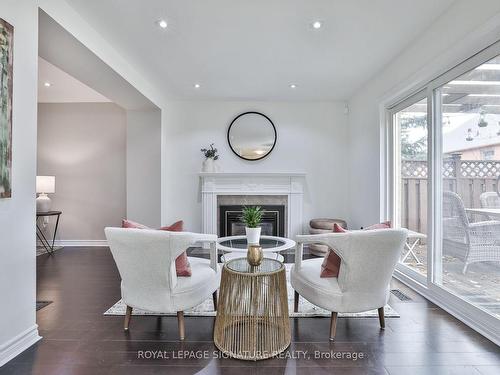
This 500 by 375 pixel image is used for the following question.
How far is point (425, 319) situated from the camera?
2.34 meters

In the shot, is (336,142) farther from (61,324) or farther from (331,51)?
(61,324)

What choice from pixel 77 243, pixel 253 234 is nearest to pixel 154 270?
pixel 253 234

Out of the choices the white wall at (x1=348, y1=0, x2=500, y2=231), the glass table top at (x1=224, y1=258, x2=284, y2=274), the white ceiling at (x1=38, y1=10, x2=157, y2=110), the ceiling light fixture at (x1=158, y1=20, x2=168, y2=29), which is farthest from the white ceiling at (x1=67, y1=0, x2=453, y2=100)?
the glass table top at (x1=224, y1=258, x2=284, y2=274)

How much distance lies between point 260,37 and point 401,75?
66.3 inches

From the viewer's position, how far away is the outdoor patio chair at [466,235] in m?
2.11

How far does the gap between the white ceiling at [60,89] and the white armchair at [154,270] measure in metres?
3.14

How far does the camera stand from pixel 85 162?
5012 mm

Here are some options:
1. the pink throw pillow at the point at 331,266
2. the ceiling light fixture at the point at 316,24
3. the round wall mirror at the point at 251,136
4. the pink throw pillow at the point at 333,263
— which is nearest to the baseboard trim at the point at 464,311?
the pink throw pillow at the point at 333,263

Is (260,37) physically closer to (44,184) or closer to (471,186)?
(471,186)

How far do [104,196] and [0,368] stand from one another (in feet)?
11.9

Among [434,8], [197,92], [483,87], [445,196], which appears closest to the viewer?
[483,87]

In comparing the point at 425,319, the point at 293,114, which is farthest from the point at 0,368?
the point at 293,114

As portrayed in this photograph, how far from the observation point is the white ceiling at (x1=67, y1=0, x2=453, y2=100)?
2350mm

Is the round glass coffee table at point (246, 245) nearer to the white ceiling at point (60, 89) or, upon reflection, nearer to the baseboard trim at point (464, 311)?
the baseboard trim at point (464, 311)
